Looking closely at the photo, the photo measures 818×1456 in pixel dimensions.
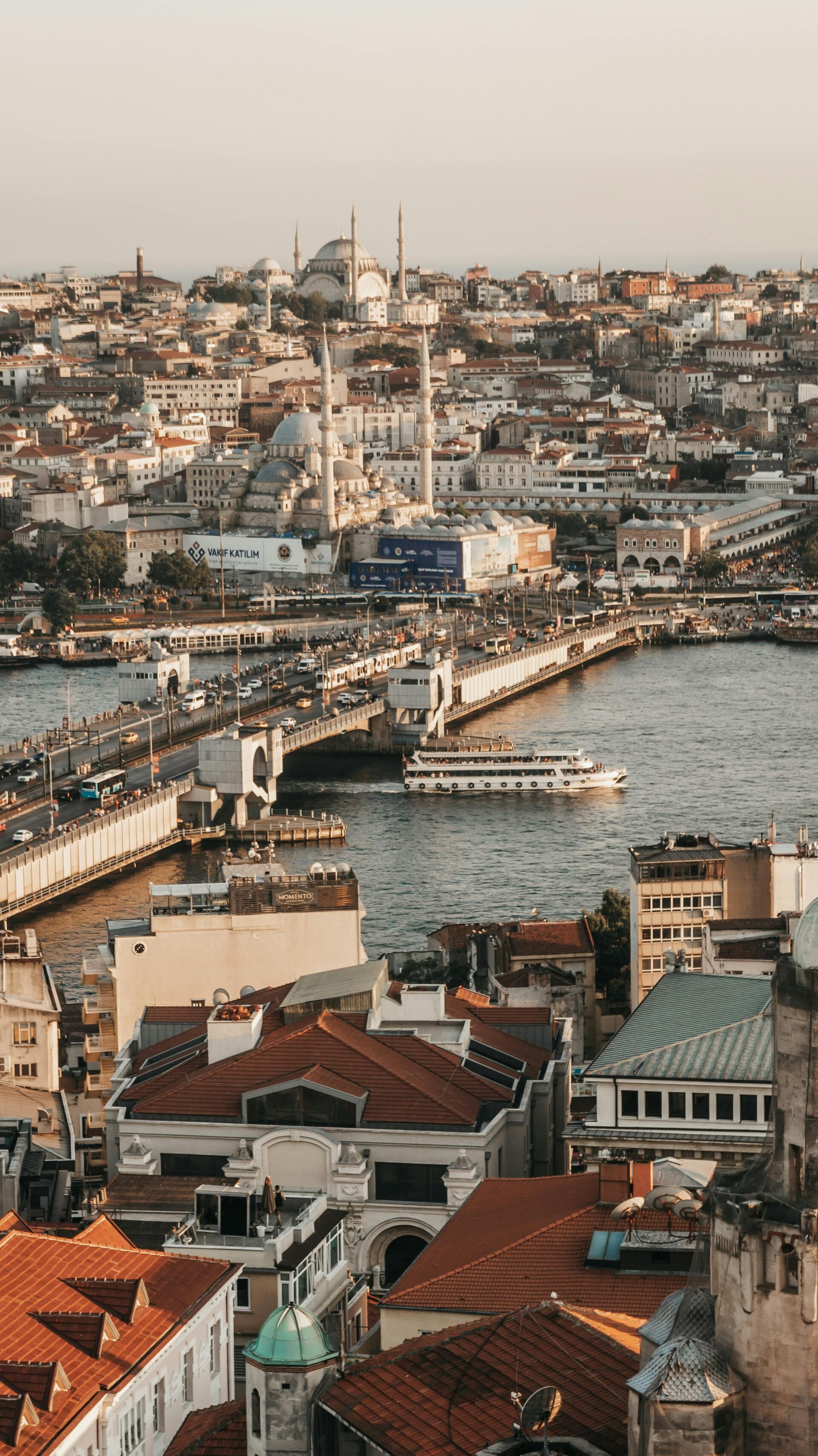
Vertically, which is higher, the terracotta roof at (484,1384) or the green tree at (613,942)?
the terracotta roof at (484,1384)

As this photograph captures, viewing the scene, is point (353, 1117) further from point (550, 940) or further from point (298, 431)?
point (298, 431)

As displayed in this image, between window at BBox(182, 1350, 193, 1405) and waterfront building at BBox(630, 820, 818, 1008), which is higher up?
window at BBox(182, 1350, 193, 1405)

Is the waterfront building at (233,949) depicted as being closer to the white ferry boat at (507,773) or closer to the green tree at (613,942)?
the green tree at (613,942)

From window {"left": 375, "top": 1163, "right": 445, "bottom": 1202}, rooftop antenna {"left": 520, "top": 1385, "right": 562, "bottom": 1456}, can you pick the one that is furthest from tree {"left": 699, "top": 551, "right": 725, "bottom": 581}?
rooftop antenna {"left": 520, "top": 1385, "right": 562, "bottom": 1456}

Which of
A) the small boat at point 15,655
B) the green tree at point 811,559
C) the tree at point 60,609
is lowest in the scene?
the small boat at point 15,655

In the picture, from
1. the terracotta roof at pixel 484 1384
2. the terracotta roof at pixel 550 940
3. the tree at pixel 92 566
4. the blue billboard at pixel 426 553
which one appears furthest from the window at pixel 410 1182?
the tree at pixel 92 566

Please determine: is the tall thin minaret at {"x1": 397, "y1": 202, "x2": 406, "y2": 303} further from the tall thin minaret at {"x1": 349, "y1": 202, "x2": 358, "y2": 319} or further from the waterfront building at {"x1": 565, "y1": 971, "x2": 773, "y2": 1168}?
the waterfront building at {"x1": 565, "y1": 971, "x2": 773, "y2": 1168}
